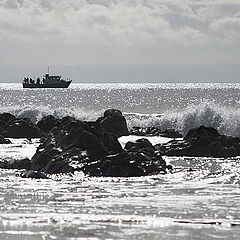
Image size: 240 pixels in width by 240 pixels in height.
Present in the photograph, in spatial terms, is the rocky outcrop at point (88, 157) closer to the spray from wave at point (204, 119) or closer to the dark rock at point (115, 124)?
the dark rock at point (115, 124)

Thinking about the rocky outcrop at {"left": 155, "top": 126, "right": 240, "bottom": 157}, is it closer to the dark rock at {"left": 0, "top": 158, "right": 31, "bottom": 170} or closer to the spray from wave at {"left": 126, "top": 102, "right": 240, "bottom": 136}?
the dark rock at {"left": 0, "top": 158, "right": 31, "bottom": 170}

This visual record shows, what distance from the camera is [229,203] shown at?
2103 cm

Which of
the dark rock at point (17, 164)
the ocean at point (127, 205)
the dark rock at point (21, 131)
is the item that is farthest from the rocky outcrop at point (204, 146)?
the dark rock at point (21, 131)

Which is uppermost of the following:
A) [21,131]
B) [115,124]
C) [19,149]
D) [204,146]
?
[115,124]

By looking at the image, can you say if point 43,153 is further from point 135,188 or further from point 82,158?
point 135,188

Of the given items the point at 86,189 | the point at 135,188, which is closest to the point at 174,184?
the point at 135,188

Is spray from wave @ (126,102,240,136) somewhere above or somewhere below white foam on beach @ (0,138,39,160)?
above

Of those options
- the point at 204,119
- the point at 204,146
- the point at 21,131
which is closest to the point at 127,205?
the point at 204,146

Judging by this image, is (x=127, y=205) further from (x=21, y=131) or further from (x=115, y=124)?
(x=115, y=124)

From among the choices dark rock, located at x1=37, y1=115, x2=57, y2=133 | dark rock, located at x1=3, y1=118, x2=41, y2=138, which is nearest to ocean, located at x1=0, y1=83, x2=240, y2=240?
dark rock, located at x1=3, y1=118, x2=41, y2=138

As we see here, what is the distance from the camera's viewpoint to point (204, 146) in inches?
1404

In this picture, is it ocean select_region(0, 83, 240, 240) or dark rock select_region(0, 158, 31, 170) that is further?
dark rock select_region(0, 158, 31, 170)

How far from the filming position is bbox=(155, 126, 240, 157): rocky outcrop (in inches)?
1374

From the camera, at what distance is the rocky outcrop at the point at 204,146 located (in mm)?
34906
